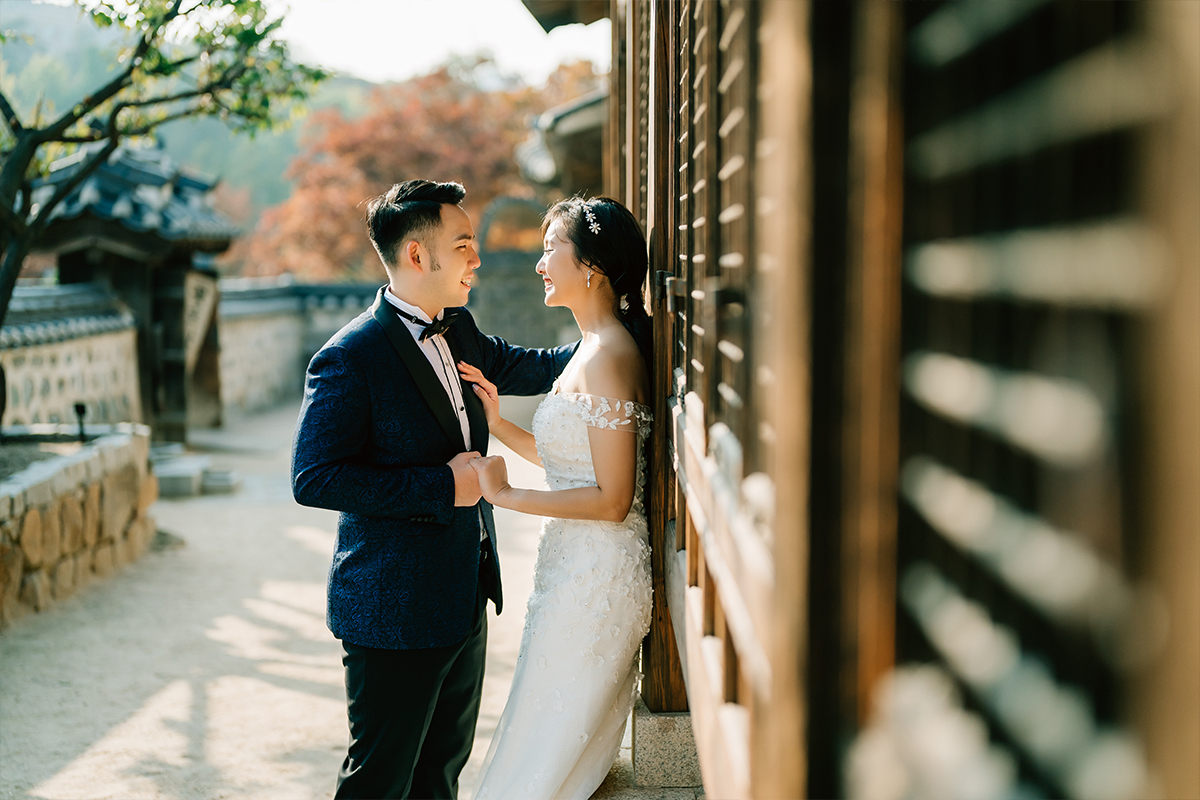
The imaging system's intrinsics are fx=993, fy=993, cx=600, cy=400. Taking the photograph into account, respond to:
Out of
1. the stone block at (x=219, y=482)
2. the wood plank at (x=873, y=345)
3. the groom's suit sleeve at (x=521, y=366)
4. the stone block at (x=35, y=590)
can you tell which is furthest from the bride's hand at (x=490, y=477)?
the stone block at (x=219, y=482)

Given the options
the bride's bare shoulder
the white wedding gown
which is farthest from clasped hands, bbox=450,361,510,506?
the bride's bare shoulder

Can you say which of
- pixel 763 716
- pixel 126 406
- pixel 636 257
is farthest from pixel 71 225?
pixel 763 716

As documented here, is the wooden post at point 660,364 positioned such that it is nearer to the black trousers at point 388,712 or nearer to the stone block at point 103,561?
the black trousers at point 388,712

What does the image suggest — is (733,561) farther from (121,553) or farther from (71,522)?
(121,553)

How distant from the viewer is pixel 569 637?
274 cm

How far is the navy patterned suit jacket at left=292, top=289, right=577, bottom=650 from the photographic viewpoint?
2.45 m

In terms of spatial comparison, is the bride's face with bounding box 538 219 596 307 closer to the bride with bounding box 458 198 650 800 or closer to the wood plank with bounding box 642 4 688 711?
the bride with bounding box 458 198 650 800

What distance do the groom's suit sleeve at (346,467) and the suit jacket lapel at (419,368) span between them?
13 cm

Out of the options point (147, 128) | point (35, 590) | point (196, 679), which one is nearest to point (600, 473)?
point (196, 679)

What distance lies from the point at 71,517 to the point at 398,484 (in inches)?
169

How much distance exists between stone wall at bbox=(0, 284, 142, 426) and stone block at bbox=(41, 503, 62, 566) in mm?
2206

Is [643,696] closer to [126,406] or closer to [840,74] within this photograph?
[840,74]

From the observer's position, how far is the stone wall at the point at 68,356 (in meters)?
8.20

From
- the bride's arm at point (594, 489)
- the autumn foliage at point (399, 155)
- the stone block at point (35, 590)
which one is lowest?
the stone block at point (35, 590)
